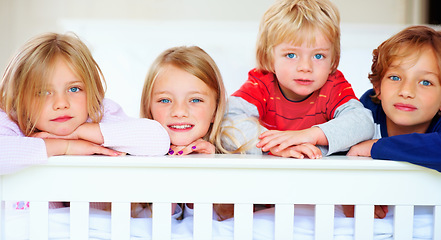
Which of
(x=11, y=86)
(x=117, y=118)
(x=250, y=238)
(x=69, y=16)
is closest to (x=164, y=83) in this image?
(x=117, y=118)

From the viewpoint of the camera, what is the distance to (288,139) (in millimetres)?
994

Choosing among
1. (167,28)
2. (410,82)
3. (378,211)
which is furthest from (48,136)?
(167,28)

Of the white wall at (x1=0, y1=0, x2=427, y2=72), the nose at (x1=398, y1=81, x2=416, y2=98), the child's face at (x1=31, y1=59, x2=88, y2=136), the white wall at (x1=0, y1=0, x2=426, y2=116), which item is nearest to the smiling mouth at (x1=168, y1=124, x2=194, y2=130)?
the child's face at (x1=31, y1=59, x2=88, y2=136)

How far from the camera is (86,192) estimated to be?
830 millimetres

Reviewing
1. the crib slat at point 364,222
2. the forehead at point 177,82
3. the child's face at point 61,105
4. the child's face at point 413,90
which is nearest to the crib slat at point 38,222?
the child's face at point 61,105

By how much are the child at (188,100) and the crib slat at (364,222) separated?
36cm

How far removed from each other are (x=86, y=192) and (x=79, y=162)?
6 centimetres

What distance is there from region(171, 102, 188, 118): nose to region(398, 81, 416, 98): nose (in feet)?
1.76

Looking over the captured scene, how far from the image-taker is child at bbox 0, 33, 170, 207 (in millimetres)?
921

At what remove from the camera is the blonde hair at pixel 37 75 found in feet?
3.18

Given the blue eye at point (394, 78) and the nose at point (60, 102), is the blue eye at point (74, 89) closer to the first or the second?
the nose at point (60, 102)

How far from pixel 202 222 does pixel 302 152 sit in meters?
0.28

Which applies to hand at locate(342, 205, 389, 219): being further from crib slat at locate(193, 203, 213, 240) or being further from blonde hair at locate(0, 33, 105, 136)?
blonde hair at locate(0, 33, 105, 136)

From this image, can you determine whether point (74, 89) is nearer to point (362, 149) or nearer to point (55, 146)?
point (55, 146)
